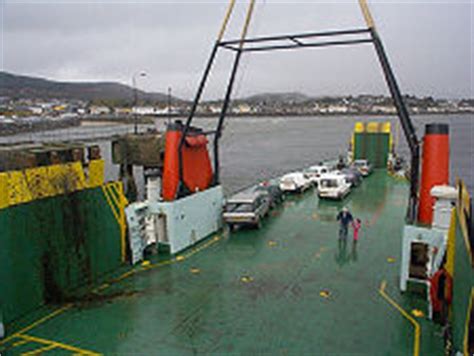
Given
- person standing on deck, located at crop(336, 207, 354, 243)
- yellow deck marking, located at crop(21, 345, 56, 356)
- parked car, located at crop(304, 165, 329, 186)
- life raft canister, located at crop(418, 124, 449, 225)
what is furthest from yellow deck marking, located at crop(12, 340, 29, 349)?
parked car, located at crop(304, 165, 329, 186)

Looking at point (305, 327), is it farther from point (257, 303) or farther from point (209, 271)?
point (209, 271)

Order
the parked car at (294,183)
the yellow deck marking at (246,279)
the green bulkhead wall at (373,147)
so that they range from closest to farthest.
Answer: the yellow deck marking at (246,279) → the parked car at (294,183) → the green bulkhead wall at (373,147)

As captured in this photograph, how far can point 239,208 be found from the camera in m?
16.7

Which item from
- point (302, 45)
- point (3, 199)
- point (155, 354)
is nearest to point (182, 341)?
point (155, 354)

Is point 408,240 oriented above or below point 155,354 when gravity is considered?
above

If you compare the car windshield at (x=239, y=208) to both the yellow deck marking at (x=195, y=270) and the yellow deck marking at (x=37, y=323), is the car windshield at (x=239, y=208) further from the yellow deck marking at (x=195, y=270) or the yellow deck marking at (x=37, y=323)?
the yellow deck marking at (x=37, y=323)

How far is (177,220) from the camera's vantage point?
14.2 metres

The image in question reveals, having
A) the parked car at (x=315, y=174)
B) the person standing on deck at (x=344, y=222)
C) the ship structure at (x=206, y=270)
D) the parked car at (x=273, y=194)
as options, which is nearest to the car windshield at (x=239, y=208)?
the ship structure at (x=206, y=270)

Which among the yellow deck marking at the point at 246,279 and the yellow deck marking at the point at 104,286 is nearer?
the yellow deck marking at the point at 104,286

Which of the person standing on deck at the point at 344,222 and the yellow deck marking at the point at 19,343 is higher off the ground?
the person standing on deck at the point at 344,222

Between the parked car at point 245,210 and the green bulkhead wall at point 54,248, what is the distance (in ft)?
15.9

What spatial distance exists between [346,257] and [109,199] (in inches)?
300

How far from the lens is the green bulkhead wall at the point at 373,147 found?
33281mm

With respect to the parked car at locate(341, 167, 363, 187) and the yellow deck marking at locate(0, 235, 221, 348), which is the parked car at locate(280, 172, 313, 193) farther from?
the yellow deck marking at locate(0, 235, 221, 348)
